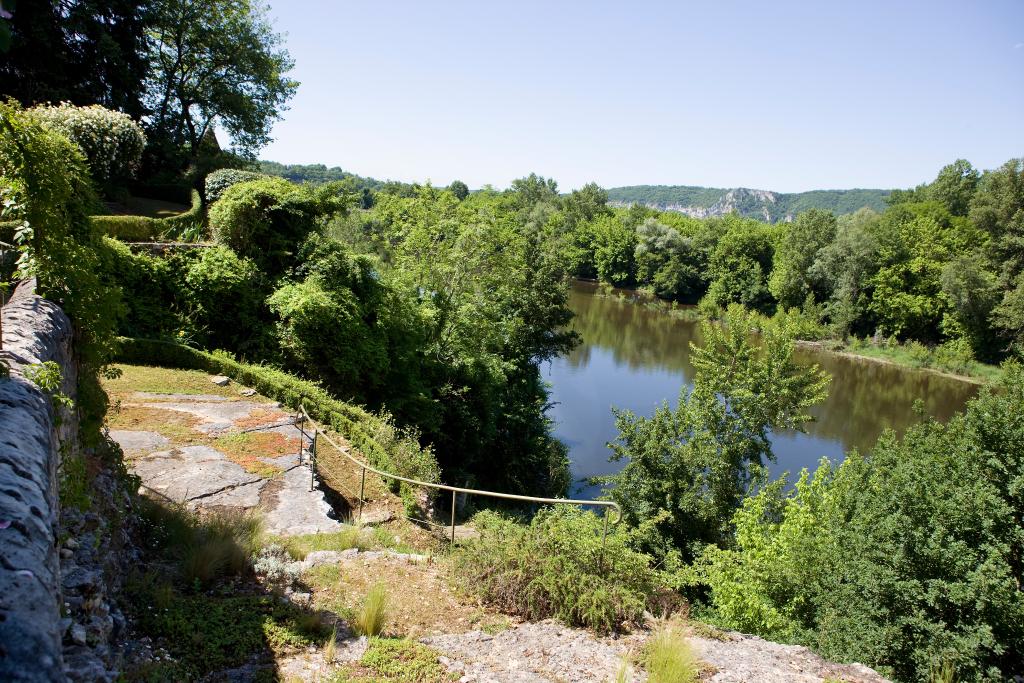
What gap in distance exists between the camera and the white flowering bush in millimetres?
17484

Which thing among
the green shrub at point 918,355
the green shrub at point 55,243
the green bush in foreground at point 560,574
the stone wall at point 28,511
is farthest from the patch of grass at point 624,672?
the green shrub at point 918,355

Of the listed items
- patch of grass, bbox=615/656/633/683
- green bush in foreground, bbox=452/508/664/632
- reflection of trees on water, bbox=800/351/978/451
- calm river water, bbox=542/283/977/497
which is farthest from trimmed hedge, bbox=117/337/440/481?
reflection of trees on water, bbox=800/351/978/451

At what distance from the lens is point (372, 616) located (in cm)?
529

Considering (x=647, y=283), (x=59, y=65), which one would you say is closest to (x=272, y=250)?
(x=59, y=65)

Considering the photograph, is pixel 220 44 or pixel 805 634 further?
pixel 220 44

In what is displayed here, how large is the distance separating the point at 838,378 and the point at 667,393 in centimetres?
1445

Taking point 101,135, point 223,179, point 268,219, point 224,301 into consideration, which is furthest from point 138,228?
point 223,179

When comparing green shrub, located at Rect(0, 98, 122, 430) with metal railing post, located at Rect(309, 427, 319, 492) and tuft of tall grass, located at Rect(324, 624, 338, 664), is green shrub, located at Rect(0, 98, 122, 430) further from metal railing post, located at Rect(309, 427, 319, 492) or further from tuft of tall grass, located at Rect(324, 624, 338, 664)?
metal railing post, located at Rect(309, 427, 319, 492)

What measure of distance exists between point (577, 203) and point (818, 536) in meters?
77.9

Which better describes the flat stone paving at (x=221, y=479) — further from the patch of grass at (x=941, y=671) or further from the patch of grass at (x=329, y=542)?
the patch of grass at (x=941, y=671)

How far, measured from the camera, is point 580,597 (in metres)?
6.20

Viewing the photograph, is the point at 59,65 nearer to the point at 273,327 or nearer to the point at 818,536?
the point at 273,327

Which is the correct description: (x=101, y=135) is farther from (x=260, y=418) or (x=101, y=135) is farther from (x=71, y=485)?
(x=71, y=485)

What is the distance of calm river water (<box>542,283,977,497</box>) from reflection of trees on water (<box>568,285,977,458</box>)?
6 cm
